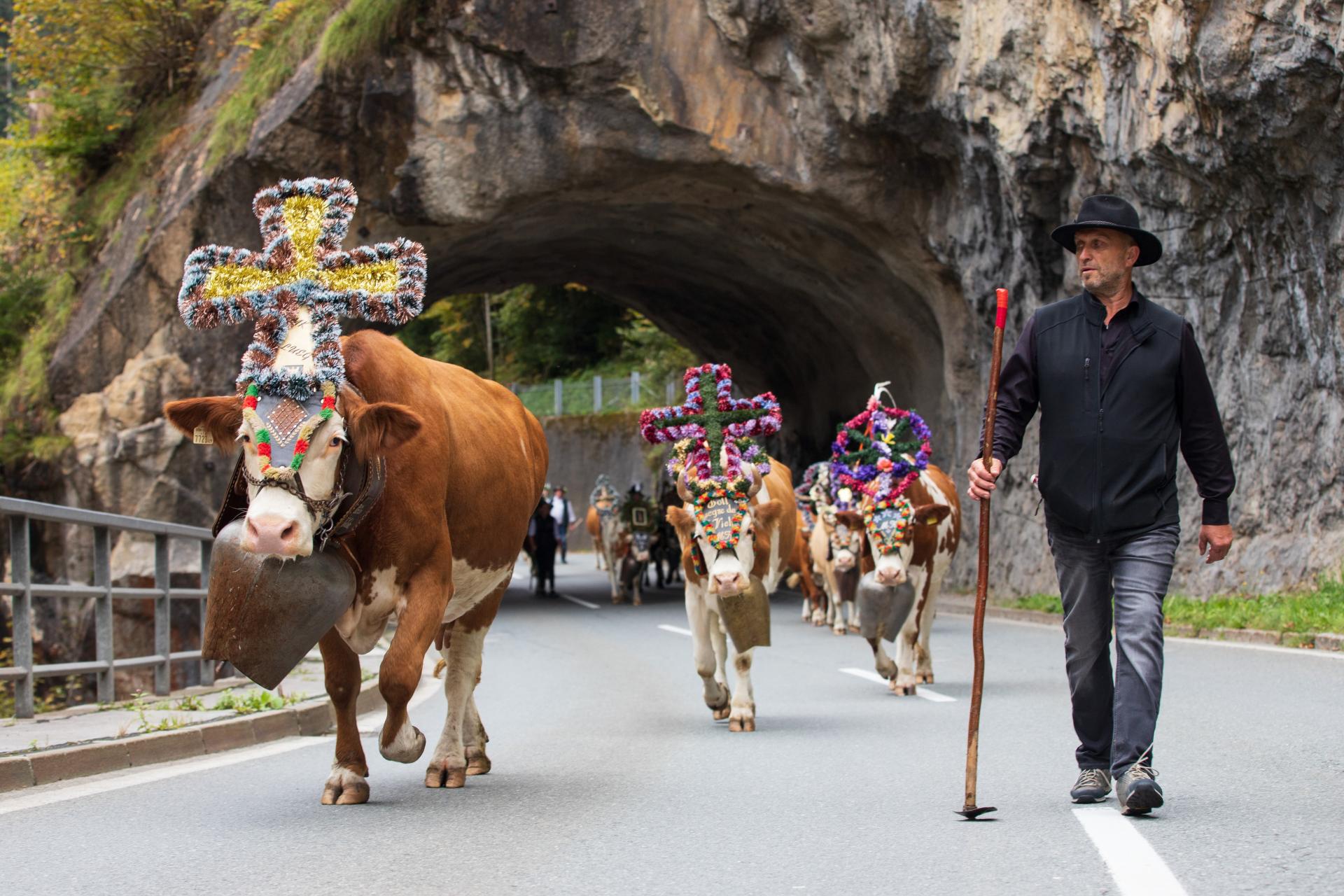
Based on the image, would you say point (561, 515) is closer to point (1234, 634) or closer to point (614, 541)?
point (614, 541)

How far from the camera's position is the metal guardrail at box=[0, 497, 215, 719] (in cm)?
1001

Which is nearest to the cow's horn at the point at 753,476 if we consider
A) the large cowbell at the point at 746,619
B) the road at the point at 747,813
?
the large cowbell at the point at 746,619

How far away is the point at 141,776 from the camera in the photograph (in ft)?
28.1

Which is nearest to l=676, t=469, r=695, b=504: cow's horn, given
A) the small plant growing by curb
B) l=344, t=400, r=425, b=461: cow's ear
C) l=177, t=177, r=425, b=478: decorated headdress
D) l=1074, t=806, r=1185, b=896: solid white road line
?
the small plant growing by curb

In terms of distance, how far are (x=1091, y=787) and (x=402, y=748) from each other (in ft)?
9.26

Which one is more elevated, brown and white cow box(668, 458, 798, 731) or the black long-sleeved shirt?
the black long-sleeved shirt

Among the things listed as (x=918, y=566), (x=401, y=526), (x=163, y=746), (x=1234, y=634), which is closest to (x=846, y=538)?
(x=1234, y=634)

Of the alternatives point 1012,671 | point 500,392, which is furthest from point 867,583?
point 500,392

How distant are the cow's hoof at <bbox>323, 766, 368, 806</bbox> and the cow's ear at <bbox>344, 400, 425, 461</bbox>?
1.45 metres

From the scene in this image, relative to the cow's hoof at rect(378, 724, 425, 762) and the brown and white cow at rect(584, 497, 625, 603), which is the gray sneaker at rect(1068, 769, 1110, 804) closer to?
the cow's hoof at rect(378, 724, 425, 762)

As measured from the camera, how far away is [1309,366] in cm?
1908

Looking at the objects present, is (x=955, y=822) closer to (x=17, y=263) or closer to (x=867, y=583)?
(x=867, y=583)

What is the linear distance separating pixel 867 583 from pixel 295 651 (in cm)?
654

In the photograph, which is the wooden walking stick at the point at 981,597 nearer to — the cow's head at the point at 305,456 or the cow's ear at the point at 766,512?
the cow's head at the point at 305,456
